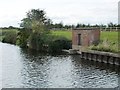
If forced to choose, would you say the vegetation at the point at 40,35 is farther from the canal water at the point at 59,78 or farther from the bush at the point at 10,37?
the canal water at the point at 59,78

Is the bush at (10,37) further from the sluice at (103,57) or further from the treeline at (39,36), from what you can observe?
the sluice at (103,57)

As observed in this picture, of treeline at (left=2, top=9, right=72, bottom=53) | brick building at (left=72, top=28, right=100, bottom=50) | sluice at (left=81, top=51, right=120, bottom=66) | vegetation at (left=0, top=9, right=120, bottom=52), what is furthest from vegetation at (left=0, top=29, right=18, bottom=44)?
sluice at (left=81, top=51, right=120, bottom=66)

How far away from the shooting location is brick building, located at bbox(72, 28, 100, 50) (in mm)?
45750

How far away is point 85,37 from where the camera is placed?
1841 inches

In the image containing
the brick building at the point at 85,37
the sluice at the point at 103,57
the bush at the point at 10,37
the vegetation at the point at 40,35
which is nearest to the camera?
the sluice at the point at 103,57

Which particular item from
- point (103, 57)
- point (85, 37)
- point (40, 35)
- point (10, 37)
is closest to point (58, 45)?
point (85, 37)

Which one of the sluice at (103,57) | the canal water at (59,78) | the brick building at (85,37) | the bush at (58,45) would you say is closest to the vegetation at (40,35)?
the bush at (58,45)

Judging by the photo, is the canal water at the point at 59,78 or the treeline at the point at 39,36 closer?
the canal water at the point at 59,78

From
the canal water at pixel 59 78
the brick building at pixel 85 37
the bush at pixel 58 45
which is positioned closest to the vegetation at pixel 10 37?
the bush at pixel 58 45

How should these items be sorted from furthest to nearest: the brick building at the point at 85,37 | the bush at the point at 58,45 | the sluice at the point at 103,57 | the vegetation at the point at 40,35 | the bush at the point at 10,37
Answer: the bush at the point at 10,37, the vegetation at the point at 40,35, the bush at the point at 58,45, the brick building at the point at 85,37, the sluice at the point at 103,57

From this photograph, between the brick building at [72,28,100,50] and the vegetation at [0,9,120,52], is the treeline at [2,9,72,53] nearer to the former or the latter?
the vegetation at [0,9,120,52]

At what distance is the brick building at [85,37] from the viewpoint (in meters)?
45.8

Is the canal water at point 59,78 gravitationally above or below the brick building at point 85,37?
below

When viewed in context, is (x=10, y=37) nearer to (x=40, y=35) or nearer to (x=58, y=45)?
(x=40, y=35)
